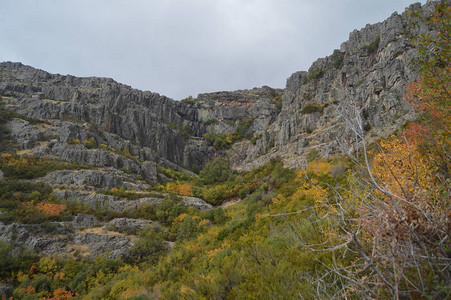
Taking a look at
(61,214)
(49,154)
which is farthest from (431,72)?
(49,154)

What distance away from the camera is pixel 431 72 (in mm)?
3438

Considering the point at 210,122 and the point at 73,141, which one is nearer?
the point at 73,141

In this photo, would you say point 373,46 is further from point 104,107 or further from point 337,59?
point 104,107

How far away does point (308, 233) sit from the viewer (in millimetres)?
4758

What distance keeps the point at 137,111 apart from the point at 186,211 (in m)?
48.9

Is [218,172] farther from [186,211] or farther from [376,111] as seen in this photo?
[376,111]

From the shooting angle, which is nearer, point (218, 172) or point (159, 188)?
point (159, 188)

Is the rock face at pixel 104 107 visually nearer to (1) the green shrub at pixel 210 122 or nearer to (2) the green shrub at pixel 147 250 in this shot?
(1) the green shrub at pixel 210 122

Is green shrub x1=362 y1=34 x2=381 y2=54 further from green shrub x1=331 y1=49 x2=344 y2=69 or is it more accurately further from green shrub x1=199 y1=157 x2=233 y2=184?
green shrub x1=199 y1=157 x2=233 y2=184

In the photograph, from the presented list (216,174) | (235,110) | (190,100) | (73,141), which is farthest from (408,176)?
(190,100)

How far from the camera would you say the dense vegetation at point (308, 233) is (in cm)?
196

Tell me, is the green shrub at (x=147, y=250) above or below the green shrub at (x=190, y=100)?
below

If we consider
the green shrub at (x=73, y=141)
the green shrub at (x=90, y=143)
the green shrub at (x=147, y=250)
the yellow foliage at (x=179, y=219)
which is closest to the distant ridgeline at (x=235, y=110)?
the green shrub at (x=73, y=141)

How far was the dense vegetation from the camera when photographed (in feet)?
6.42
